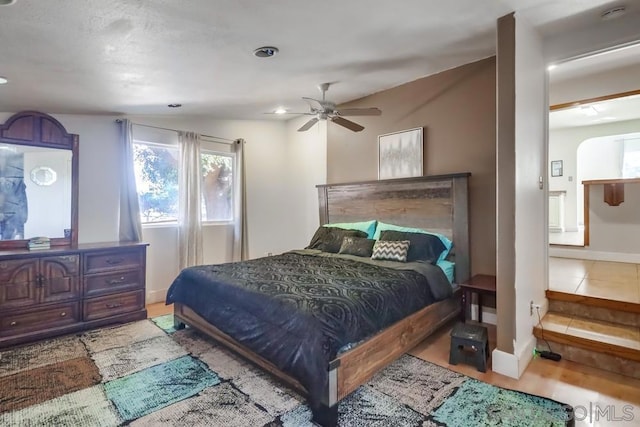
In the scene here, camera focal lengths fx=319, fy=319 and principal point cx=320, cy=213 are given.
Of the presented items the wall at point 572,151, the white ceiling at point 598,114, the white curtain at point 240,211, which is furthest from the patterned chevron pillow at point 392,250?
the wall at point 572,151

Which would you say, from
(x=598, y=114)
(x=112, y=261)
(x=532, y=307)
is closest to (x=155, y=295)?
(x=112, y=261)

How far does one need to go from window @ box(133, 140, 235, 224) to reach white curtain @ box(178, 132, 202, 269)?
0.15 metres

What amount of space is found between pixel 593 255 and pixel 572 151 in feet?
9.99

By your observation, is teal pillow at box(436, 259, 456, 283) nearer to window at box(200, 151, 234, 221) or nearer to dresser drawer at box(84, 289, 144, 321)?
window at box(200, 151, 234, 221)

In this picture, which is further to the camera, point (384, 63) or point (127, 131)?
point (127, 131)

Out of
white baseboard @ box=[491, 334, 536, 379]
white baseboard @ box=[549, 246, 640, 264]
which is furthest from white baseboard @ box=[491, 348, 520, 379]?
white baseboard @ box=[549, 246, 640, 264]

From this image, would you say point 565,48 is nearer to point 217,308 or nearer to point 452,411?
point 452,411

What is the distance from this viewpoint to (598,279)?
3.68m

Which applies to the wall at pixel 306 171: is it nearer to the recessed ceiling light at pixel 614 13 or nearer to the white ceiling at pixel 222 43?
the white ceiling at pixel 222 43

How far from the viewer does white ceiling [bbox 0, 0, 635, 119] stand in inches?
78.4

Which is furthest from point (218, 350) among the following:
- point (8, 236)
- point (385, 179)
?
point (385, 179)

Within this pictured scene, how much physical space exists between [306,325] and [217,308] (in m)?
1.11

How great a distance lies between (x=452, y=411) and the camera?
6.55 ft

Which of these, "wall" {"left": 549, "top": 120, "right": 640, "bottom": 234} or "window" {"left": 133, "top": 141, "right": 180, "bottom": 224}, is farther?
"wall" {"left": 549, "top": 120, "right": 640, "bottom": 234}
